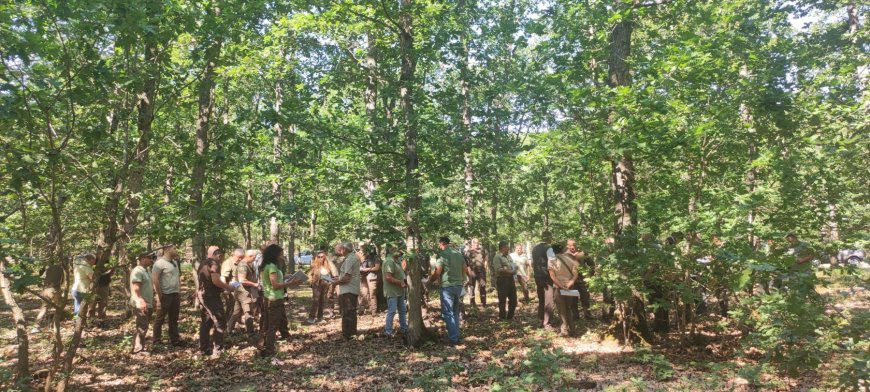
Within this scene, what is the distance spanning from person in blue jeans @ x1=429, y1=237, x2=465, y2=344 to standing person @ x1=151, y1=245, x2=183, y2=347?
481cm

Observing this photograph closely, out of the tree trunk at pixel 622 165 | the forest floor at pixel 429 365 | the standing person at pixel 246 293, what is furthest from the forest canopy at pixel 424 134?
the standing person at pixel 246 293

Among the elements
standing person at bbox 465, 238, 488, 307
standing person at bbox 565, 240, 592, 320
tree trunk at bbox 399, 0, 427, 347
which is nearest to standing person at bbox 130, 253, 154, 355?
tree trunk at bbox 399, 0, 427, 347

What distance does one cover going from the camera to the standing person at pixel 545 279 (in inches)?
385

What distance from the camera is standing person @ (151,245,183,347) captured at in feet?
28.0

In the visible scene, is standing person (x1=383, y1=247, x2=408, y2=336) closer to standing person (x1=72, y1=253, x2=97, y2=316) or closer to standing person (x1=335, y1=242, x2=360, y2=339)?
standing person (x1=335, y1=242, x2=360, y2=339)

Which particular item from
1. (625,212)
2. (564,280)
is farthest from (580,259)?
(625,212)

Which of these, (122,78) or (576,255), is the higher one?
(122,78)

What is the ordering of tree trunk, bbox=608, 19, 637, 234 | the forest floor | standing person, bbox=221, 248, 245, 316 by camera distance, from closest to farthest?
the forest floor, tree trunk, bbox=608, 19, 637, 234, standing person, bbox=221, 248, 245, 316

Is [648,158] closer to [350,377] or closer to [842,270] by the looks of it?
[842,270]

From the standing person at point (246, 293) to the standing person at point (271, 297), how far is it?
99cm

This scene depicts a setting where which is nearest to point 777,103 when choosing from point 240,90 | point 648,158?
point 648,158

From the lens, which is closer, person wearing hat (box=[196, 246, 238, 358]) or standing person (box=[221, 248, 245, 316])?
person wearing hat (box=[196, 246, 238, 358])

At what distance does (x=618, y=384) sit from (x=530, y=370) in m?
1.21

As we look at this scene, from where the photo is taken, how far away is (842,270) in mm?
4984
